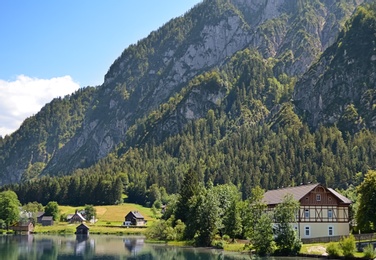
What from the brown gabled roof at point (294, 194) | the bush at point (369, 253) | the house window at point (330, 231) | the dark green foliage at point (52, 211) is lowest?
the bush at point (369, 253)

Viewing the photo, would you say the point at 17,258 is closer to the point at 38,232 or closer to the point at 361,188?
the point at 361,188

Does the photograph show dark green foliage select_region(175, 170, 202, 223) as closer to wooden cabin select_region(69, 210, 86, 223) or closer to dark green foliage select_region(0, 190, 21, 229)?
dark green foliage select_region(0, 190, 21, 229)

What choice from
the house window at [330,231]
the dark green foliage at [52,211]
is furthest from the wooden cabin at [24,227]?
the house window at [330,231]

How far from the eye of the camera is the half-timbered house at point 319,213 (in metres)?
89.5

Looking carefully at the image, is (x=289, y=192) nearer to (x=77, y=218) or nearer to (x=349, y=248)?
(x=349, y=248)

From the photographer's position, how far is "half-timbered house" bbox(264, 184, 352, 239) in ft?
294

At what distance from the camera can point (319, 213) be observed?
90438mm

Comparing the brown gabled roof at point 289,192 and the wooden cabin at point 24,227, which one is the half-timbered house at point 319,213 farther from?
the wooden cabin at point 24,227

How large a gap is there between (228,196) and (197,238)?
12947mm

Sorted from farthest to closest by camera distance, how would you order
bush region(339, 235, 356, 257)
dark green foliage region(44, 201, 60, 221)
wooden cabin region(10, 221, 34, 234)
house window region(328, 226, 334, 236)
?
1. dark green foliage region(44, 201, 60, 221)
2. wooden cabin region(10, 221, 34, 234)
3. house window region(328, 226, 334, 236)
4. bush region(339, 235, 356, 257)

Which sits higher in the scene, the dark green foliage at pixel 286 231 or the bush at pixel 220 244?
the dark green foliage at pixel 286 231

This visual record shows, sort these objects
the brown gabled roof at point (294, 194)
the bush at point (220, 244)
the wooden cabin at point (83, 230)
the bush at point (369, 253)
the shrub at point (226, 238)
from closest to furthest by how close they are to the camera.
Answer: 1. the bush at point (369, 253)
2. the brown gabled roof at point (294, 194)
3. the bush at point (220, 244)
4. the shrub at point (226, 238)
5. the wooden cabin at point (83, 230)

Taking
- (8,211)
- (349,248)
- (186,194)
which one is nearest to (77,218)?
(8,211)

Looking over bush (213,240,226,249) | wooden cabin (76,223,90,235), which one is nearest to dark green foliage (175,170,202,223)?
bush (213,240,226,249)
